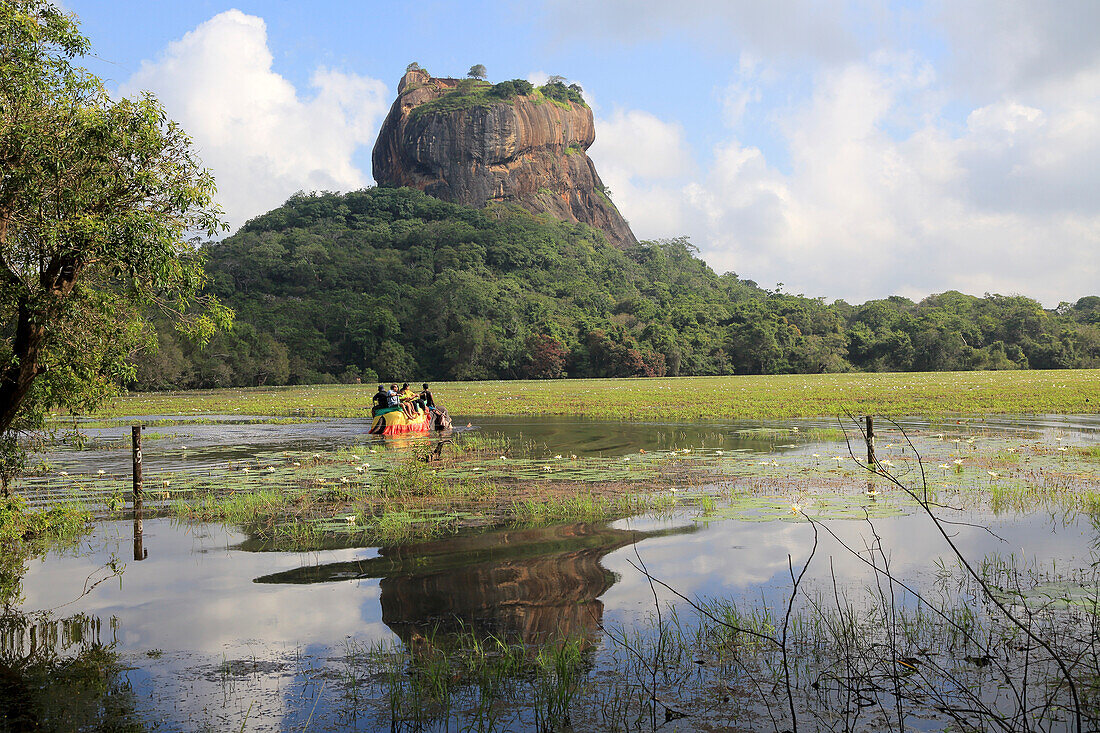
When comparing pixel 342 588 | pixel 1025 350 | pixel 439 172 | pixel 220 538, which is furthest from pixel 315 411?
pixel 439 172

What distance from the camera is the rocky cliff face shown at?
455ft

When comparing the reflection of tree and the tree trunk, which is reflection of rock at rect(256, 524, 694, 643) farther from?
the tree trunk

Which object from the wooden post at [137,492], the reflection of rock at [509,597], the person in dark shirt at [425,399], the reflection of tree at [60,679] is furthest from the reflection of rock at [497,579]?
the person in dark shirt at [425,399]

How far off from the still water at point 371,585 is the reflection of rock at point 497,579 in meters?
0.03

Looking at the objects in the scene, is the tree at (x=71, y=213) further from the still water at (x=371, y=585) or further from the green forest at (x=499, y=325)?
the green forest at (x=499, y=325)

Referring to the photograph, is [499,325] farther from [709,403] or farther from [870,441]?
[870,441]

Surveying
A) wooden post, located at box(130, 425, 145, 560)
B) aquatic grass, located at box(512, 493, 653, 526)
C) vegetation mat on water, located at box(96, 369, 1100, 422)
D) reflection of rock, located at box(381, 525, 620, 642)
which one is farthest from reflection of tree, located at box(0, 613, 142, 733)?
vegetation mat on water, located at box(96, 369, 1100, 422)

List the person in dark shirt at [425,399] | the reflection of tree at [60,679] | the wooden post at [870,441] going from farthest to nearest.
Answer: the person in dark shirt at [425,399], the wooden post at [870,441], the reflection of tree at [60,679]

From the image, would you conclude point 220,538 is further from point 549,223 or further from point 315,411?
point 549,223

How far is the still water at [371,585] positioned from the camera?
6.16 meters

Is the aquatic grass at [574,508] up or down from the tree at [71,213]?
down

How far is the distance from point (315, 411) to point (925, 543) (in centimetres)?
3113

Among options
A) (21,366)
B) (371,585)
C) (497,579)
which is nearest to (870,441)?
(497,579)

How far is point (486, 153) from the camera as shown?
13938 centimetres
